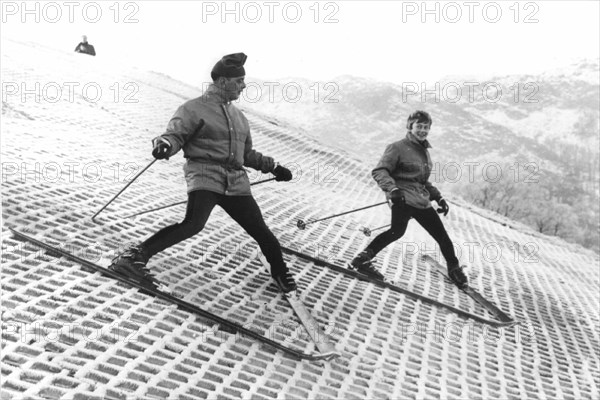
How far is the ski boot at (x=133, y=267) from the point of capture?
11.9 feet

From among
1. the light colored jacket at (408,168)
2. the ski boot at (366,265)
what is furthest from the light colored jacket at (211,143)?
the ski boot at (366,265)

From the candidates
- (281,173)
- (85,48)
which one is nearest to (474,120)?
(85,48)

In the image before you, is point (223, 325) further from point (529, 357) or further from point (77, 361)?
point (529, 357)

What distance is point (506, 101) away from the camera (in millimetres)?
171000

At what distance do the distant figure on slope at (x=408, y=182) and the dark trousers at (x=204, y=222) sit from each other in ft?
4.42

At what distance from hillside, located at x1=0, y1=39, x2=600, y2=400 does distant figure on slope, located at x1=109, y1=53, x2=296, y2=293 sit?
1.16 feet

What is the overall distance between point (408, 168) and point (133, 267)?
2.51 meters

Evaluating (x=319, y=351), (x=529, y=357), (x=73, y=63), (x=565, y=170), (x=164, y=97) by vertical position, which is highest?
(x=73, y=63)

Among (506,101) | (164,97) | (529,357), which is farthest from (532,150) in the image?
(529,357)

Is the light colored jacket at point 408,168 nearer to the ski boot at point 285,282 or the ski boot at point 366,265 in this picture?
the ski boot at point 366,265

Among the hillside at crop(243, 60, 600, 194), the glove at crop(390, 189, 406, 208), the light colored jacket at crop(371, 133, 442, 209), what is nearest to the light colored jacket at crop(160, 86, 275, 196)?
the glove at crop(390, 189, 406, 208)

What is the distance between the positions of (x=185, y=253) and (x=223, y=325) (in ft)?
4.05

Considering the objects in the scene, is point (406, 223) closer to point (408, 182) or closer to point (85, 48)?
point (408, 182)

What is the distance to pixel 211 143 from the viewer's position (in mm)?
3623
